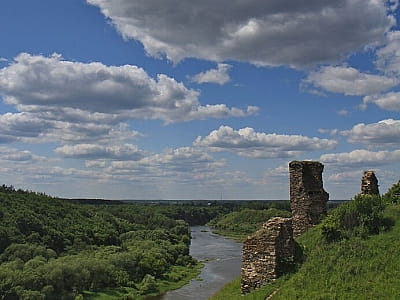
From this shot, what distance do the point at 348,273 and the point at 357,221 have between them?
7.20 ft

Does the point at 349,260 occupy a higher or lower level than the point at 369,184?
lower

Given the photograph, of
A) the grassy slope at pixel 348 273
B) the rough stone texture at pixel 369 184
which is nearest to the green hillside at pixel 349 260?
the grassy slope at pixel 348 273

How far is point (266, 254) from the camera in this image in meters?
12.6

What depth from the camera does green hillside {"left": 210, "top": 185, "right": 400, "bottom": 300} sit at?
36.4 ft

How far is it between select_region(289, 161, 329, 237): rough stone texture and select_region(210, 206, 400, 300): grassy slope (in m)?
2.97

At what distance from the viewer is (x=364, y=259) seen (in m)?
11.9

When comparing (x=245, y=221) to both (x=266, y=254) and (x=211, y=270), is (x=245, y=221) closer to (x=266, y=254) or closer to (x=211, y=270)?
(x=211, y=270)

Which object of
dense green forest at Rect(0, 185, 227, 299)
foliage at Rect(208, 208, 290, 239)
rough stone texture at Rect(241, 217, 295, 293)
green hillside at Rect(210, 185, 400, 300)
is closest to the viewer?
green hillside at Rect(210, 185, 400, 300)

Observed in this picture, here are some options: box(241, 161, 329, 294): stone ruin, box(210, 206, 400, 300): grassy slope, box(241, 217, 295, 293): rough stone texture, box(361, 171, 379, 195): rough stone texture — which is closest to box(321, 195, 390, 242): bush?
box(210, 206, 400, 300): grassy slope

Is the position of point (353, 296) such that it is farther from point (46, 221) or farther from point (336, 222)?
point (46, 221)

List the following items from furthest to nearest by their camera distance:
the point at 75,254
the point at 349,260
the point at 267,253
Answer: the point at 75,254, the point at 267,253, the point at 349,260

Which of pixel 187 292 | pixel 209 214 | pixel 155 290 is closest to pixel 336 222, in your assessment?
pixel 187 292

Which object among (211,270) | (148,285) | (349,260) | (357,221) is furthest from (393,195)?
(211,270)

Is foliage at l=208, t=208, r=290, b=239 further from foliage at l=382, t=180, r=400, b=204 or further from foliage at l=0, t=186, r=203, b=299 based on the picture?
foliage at l=382, t=180, r=400, b=204
